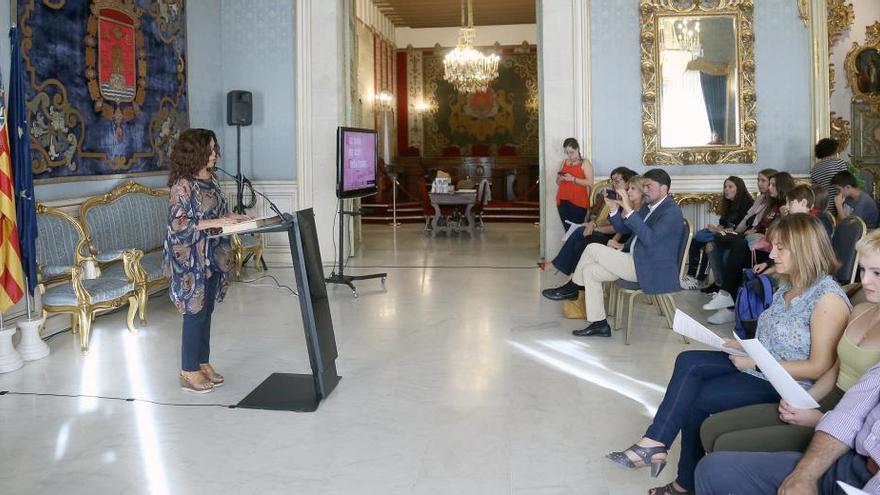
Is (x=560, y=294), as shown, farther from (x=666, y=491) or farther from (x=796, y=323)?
(x=796, y=323)

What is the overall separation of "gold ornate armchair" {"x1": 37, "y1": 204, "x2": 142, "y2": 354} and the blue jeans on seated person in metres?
4.63

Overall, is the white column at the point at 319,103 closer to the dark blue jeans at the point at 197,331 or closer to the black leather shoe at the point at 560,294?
the black leather shoe at the point at 560,294

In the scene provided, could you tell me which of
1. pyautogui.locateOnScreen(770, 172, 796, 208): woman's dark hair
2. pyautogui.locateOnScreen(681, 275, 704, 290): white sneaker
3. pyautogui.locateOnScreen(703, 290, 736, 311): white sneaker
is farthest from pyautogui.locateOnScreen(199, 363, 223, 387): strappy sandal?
pyautogui.locateOnScreen(681, 275, 704, 290): white sneaker

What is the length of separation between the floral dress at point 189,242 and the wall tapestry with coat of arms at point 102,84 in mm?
2423

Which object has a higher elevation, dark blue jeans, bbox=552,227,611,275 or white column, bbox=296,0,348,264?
white column, bbox=296,0,348,264

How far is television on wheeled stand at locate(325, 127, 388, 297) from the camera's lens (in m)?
7.68

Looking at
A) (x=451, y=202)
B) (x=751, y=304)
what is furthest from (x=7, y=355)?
(x=451, y=202)

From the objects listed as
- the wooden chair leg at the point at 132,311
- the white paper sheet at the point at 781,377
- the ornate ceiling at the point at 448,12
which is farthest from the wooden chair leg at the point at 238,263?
the ornate ceiling at the point at 448,12

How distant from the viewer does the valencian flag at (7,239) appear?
16.5ft

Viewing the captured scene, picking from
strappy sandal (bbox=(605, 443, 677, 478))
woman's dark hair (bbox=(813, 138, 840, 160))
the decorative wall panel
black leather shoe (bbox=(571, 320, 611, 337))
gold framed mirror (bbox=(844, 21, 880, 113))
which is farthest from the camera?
the decorative wall panel

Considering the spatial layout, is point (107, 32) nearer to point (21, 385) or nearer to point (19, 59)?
point (19, 59)

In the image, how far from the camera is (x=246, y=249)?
881 centimetres

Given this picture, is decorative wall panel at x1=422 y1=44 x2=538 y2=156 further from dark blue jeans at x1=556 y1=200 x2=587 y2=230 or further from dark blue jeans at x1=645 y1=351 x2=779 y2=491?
dark blue jeans at x1=645 y1=351 x2=779 y2=491

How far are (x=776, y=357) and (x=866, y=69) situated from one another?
940cm
